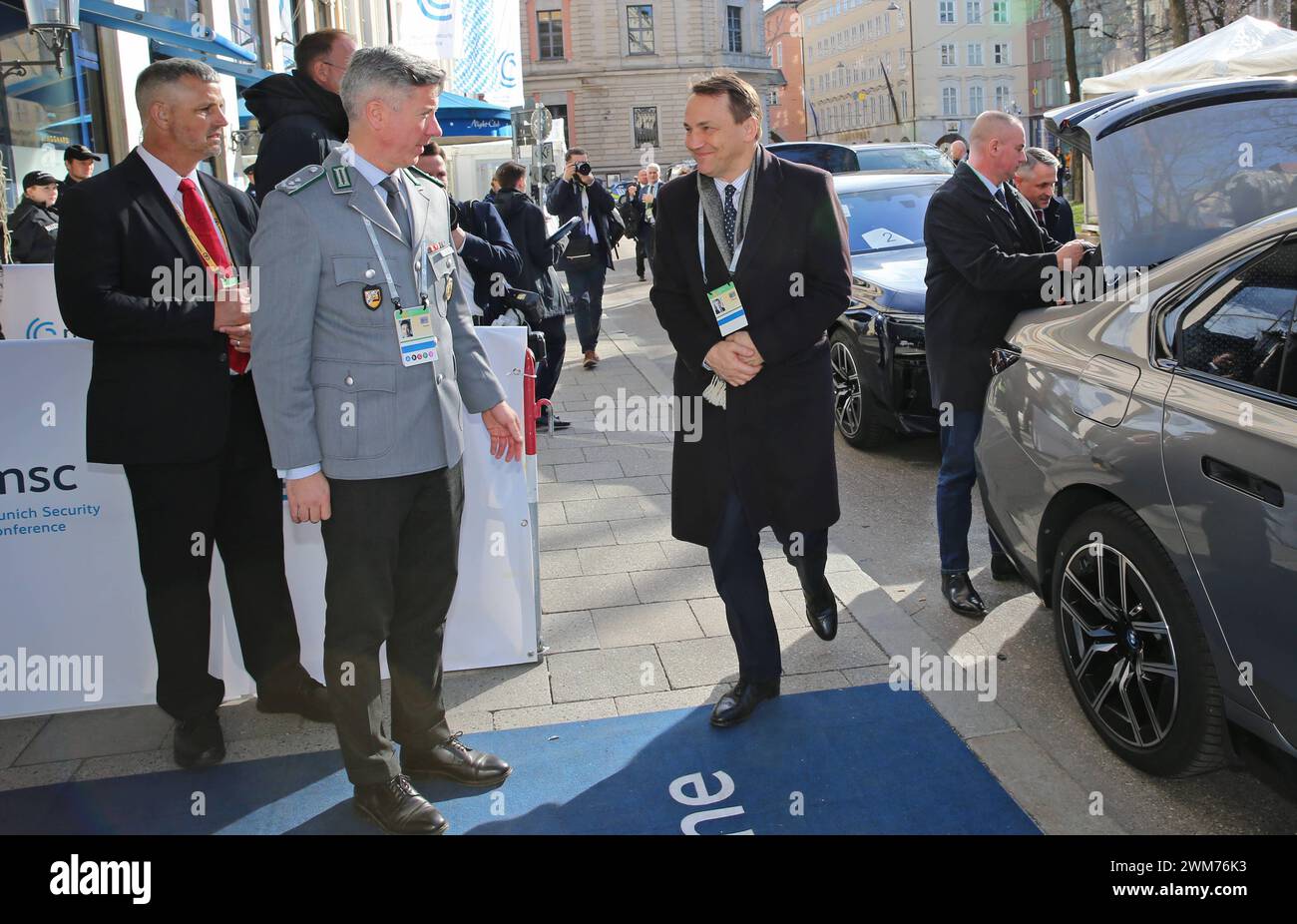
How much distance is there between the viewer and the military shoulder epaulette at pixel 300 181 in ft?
9.70

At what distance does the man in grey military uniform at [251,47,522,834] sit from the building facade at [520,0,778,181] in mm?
65706

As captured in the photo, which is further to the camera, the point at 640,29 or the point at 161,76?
the point at 640,29

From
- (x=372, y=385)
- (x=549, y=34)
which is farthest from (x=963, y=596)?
(x=549, y=34)

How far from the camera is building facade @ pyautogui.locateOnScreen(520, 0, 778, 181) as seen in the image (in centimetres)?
6756

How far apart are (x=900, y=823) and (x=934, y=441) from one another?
199 inches

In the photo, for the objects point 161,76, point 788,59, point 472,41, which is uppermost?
point 788,59

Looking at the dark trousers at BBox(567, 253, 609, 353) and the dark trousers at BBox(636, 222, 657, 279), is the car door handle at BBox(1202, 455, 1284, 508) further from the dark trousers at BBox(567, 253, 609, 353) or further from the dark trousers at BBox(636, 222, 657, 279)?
the dark trousers at BBox(636, 222, 657, 279)

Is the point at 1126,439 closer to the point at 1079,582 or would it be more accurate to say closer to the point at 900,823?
the point at 1079,582

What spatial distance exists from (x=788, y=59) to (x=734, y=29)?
1693 inches

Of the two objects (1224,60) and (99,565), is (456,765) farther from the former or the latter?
(1224,60)

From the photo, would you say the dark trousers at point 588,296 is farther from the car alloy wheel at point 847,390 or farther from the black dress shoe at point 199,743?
the black dress shoe at point 199,743

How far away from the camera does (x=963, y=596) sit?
4816 mm
